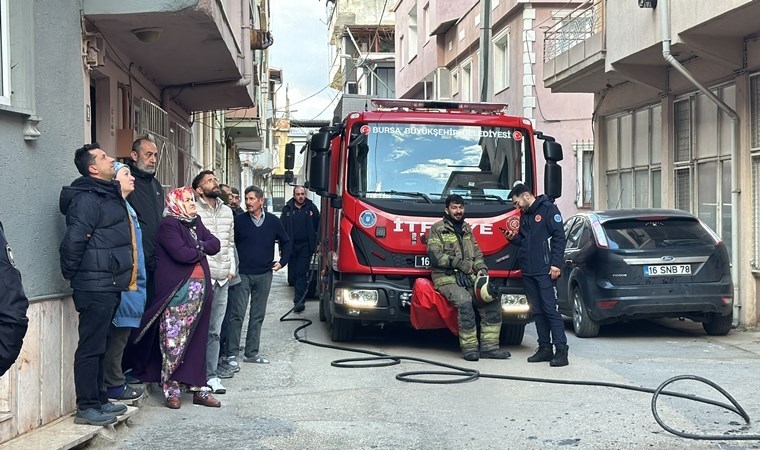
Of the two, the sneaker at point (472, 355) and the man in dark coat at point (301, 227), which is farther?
the man in dark coat at point (301, 227)

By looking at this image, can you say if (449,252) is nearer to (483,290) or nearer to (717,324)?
(483,290)

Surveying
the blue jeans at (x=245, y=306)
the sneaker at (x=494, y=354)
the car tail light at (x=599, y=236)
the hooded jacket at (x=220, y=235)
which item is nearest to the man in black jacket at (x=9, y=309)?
the hooded jacket at (x=220, y=235)

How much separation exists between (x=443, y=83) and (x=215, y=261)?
24.1 m

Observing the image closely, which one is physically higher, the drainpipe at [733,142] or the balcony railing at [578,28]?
the balcony railing at [578,28]

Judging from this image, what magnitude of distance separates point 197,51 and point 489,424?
6.41 m

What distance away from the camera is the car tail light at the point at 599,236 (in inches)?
437

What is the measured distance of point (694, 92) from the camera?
566 inches

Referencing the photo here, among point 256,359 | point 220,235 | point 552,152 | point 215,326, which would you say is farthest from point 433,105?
point 215,326

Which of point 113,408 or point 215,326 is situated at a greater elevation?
point 215,326

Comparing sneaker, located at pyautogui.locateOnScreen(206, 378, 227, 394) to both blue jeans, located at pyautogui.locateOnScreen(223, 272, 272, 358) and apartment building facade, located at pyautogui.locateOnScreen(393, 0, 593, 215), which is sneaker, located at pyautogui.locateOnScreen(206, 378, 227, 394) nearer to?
blue jeans, located at pyautogui.locateOnScreen(223, 272, 272, 358)

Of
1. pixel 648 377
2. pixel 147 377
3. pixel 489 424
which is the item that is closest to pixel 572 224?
pixel 648 377

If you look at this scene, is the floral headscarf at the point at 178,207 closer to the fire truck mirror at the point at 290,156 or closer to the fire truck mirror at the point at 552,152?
the fire truck mirror at the point at 552,152

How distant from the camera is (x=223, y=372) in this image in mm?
8781

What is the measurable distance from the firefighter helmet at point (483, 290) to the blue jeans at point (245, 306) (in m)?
2.19
